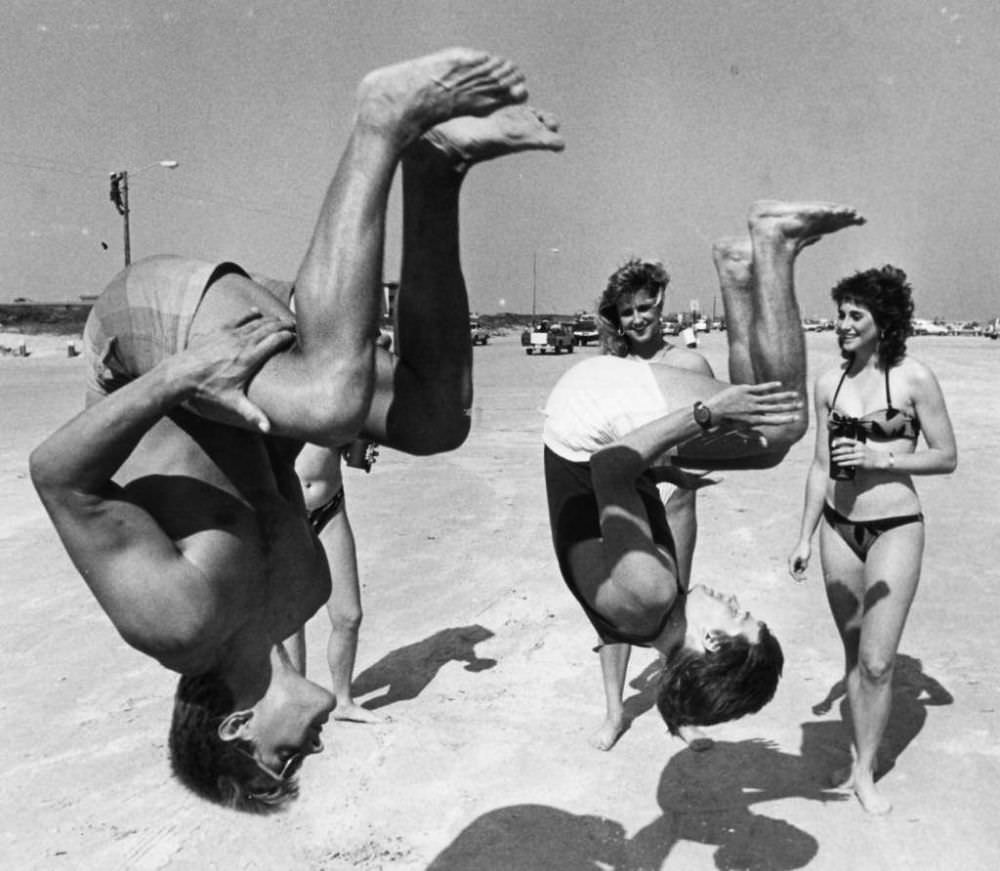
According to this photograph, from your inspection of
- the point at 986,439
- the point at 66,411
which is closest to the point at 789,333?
the point at 986,439

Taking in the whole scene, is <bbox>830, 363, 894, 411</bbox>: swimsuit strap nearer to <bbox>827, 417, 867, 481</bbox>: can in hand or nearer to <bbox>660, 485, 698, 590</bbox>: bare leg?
<bbox>827, 417, 867, 481</bbox>: can in hand

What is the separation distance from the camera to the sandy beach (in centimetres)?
428

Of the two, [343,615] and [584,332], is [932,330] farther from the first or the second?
[343,615]

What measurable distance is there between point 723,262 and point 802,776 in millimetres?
2806

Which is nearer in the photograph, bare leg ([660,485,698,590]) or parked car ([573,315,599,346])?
bare leg ([660,485,698,590])

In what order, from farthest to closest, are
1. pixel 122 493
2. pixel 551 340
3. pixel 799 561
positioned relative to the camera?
pixel 551 340 → pixel 799 561 → pixel 122 493

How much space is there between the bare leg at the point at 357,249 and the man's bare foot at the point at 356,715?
381 cm

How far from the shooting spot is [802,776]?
495 cm

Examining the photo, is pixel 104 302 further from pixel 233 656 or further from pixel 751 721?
pixel 751 721

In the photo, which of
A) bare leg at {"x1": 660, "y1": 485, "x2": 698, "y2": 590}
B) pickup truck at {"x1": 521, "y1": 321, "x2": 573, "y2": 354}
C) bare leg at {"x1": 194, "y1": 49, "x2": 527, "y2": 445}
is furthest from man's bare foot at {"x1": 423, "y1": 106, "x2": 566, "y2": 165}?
pickup truck at {"x1": 521, "y1": 321, "x2": 573, "y2": 354}

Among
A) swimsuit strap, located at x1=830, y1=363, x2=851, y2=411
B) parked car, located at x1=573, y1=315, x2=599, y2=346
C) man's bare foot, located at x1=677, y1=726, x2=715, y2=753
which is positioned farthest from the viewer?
parked car, located at x1=573, y1=315, x2=599, y2=346

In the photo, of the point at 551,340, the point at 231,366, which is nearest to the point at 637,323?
the point at 231,366

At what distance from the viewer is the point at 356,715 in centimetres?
546

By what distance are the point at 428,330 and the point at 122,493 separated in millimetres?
811
